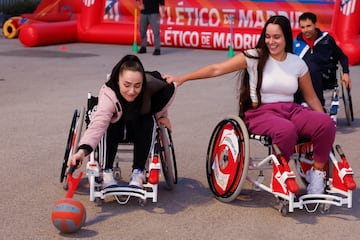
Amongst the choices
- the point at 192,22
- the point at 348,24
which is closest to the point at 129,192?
the point at 348,24

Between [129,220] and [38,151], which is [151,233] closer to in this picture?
[129,220]

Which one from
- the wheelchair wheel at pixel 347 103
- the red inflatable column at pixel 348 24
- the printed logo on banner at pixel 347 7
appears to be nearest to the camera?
the wheelchair wheel at pixel 347 103

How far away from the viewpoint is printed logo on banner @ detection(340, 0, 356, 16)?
1475cm

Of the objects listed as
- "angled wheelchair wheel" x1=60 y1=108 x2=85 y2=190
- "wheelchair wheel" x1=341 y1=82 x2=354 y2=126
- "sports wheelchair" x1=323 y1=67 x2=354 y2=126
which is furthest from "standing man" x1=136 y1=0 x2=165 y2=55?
"angled wheelchair wheel" x1=60 y1=108 x2=85 y2=190

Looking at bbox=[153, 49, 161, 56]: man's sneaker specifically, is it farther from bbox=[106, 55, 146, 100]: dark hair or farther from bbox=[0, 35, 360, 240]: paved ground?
bbox=[106, 55, 146, 100]: dark hair

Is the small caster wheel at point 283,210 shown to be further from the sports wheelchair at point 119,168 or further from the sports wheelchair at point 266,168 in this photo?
the sports wheelchair at point 119,168

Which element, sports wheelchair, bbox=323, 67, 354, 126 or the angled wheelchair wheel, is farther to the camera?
sports wheelchair, bbox=323, 67, 354, 126

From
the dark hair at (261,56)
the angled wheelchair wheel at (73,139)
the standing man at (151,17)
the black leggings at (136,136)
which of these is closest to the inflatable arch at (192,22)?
the standing man at (151,17)

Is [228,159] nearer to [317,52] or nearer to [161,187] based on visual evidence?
[161,187]

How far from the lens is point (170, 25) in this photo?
17031 millimetres

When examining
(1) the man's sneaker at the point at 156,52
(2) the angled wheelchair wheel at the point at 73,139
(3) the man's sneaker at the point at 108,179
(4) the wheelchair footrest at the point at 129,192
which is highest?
(2) the angled wheelchair wheel at the point at 73,139

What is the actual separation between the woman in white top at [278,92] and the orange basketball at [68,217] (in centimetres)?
124

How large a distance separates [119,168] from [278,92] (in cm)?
130

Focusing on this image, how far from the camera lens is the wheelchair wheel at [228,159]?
206 inches
